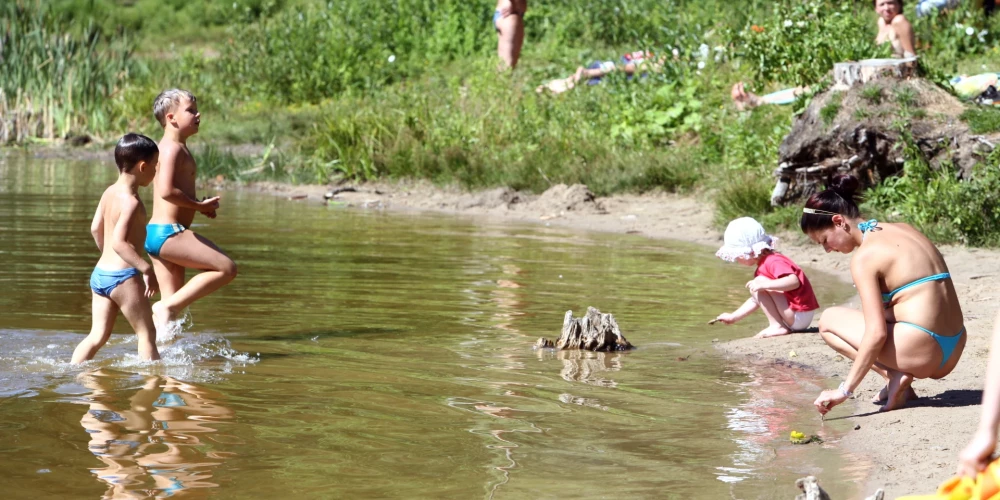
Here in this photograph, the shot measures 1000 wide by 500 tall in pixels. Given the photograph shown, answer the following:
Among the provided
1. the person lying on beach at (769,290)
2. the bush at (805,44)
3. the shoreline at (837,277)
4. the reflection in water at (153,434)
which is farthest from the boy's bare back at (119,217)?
the bush at (805,44)

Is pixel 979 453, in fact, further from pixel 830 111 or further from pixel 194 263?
pixel 830 111

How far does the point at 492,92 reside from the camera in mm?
16875

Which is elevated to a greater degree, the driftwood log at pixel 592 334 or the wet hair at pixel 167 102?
the wet hair at pixel 167 102

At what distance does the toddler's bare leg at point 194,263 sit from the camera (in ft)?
22.6

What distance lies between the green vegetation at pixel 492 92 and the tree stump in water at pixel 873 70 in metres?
0.27

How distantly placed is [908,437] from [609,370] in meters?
1.82

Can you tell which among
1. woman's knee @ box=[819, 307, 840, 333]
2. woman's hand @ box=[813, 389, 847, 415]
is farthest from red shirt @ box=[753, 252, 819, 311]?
woman's hand @ box=[813, 389, 847, 415]

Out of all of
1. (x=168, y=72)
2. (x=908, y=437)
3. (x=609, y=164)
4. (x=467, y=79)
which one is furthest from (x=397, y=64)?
(x=908, y=437)

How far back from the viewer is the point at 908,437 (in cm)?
486

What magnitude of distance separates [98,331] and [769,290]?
3.76 meters

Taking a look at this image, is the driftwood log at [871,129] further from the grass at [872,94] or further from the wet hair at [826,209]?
the wet hair at [826,209]

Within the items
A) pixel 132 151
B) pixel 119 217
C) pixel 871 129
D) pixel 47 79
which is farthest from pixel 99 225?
pixel 47 79

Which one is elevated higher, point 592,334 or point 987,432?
point 987,432

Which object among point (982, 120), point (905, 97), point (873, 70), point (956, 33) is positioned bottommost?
point (982, 120)
